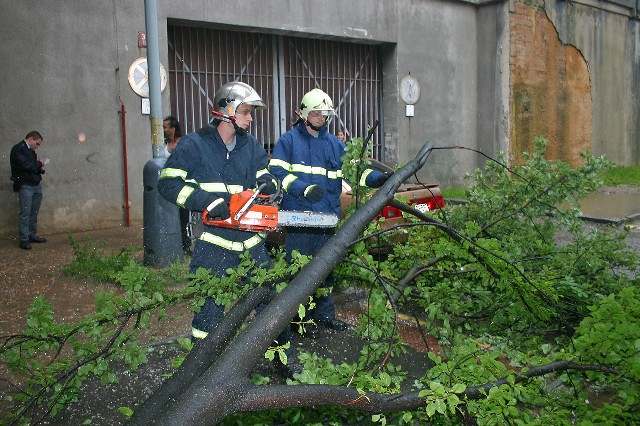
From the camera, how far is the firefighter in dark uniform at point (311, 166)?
4.54 metres

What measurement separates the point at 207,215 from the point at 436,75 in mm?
10357

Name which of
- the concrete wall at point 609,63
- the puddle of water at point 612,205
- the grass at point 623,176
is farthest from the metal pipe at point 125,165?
the grass at point 623,176

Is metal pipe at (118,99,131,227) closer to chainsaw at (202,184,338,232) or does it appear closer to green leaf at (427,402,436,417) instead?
chainsaw at (202,184,338,232)

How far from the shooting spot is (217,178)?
3.67 metres

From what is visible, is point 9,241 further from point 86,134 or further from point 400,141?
point 400,141

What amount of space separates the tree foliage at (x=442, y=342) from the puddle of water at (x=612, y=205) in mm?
6930

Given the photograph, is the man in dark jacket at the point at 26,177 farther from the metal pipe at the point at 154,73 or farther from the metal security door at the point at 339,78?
the metal security door at the point at 339,78

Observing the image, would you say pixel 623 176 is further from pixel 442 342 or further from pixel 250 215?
pixel 442 342

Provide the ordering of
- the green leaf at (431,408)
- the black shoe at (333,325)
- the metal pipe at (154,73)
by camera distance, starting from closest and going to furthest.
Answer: the green leaf at (431,408) < the black shoe at (333,325) < the metal pipe at (154,73)

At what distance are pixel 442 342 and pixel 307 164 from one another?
7.23ft

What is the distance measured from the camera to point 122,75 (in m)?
8.91

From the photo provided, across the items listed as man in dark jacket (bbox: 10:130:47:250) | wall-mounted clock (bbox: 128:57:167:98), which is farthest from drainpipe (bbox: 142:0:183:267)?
wall-mounted clock (bbox: 128:57:167:98)

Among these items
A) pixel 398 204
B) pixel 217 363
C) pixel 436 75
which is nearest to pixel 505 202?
pixel 398 204

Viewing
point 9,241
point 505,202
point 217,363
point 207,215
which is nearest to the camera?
point 217,363
